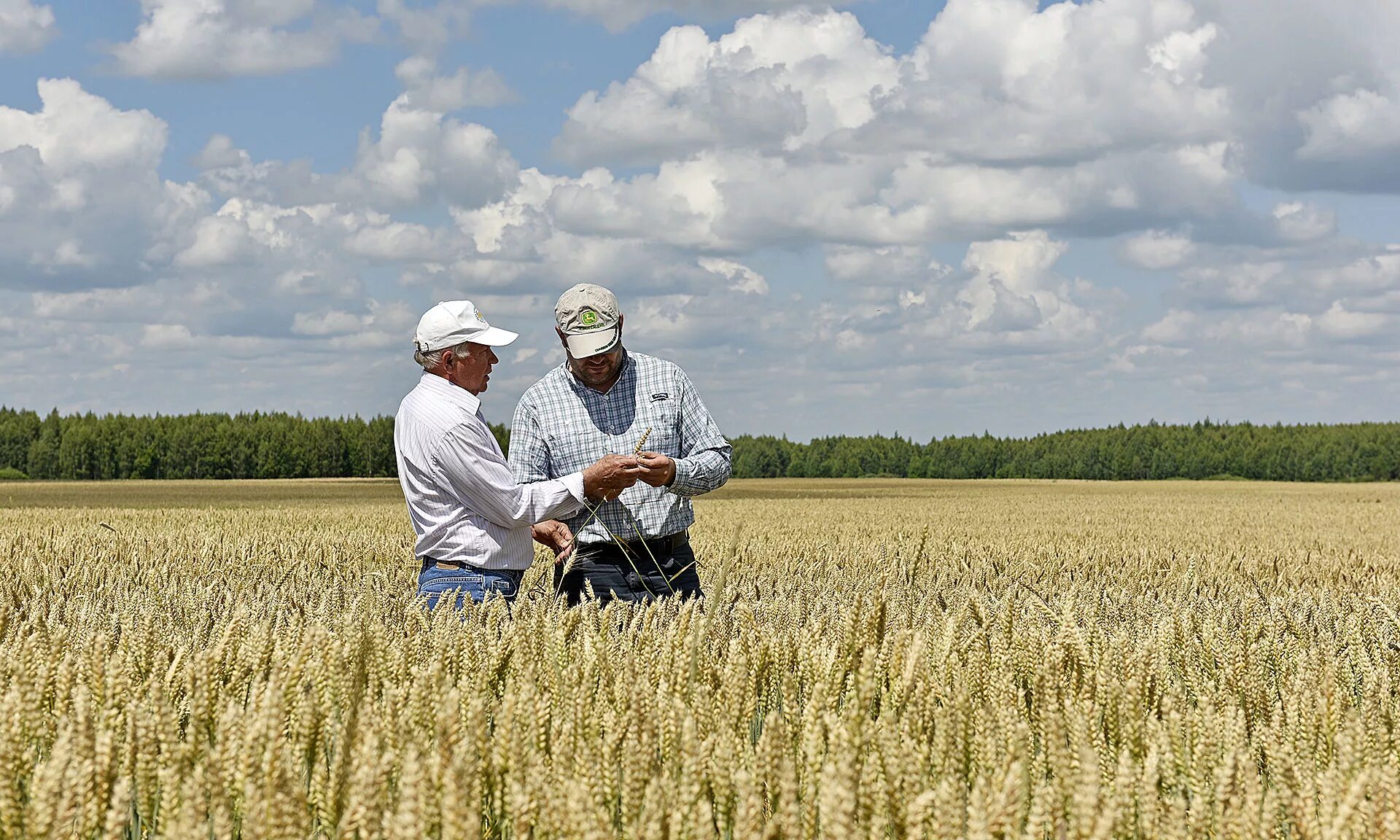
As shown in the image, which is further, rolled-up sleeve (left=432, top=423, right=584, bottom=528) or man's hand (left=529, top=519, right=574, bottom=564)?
man's hand (left=529, top=519, right=574, bottom=564)

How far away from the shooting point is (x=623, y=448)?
5871 mm

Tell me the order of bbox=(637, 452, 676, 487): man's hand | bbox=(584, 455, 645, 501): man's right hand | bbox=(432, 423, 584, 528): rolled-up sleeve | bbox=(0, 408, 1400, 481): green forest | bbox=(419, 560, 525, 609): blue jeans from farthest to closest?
1. bbox=(0, 408, 1400, 481): green forest
2. bbox=(637, 452, 676, 487): man's hand
3. bbox=(584, 455, 645, 501): man's right hand
4. bbox=(419, 560, 525, 609): blue jeans
5. bbox=(432, 423, 584, 528): rolled-up sleeve

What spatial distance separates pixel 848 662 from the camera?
294 cm

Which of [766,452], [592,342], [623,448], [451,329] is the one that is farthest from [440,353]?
[766,452]

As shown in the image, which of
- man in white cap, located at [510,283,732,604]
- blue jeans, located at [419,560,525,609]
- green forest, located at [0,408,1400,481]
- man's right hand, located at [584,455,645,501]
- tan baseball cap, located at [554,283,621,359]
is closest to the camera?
blue jeans, located at [419,560,525,609]

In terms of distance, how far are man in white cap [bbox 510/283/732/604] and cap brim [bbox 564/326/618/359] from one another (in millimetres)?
87

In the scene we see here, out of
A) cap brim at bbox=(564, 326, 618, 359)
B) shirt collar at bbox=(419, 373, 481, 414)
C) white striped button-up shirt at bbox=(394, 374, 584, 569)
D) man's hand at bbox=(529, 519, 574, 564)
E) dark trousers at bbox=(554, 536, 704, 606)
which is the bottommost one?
dark trousers at bbox=(554, 536, 704, 606)

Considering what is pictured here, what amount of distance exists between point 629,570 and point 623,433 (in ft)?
2.21

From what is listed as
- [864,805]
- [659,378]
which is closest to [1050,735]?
[864,805]

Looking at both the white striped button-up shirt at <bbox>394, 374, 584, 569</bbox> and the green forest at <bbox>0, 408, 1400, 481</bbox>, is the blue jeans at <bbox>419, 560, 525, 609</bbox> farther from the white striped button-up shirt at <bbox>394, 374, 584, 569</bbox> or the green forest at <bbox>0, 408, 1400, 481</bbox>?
the green forest at <bbox>0, 408, 1400, 481</bbox>

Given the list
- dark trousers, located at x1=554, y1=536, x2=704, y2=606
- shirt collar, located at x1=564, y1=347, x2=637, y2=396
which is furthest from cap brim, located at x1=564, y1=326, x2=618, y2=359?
dark trousers, located at x1=554, y1=536, x2=704, y2=606

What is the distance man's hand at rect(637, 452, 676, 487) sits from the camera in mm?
5229

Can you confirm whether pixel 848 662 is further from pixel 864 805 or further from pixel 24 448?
pixel 24 448

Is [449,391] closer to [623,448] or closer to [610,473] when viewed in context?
[610,473]
